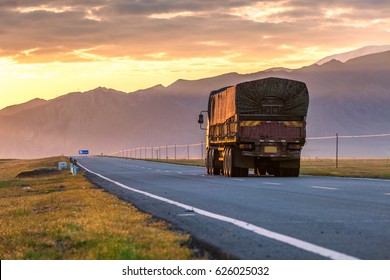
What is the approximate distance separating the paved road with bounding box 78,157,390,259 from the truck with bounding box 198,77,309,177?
33.3 ft

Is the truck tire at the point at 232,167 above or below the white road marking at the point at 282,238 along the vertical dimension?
above

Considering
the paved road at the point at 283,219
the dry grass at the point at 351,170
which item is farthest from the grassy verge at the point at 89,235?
the dry grass at the point at 351,170

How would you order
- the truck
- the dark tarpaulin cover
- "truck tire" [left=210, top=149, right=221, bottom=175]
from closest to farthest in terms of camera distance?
the truck
the dark tarpaulin cover
"truck tire" [left=210, top=149, right=221, bottom=175]

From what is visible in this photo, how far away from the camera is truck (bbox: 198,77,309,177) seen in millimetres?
32938

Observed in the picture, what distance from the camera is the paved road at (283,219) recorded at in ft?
32.5

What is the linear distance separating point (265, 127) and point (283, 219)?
1940 centimetres

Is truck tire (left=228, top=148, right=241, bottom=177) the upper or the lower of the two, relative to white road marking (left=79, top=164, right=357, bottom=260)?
upper

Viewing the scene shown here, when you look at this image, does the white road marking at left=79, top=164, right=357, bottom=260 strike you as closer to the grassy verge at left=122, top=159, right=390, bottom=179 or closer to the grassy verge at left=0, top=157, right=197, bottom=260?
the grassy verge at left=0, top=157, right=197, bottom=260

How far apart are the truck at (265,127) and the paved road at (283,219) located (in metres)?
10.2

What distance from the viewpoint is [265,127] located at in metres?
33.0

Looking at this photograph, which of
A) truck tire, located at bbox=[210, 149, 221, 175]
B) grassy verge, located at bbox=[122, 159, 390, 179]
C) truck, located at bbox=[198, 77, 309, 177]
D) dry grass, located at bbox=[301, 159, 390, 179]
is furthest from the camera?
truck tire, located at bbox=[210, 149, 221, 175]

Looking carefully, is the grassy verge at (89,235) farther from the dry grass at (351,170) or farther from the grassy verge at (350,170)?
the grassy verge at (350,170)

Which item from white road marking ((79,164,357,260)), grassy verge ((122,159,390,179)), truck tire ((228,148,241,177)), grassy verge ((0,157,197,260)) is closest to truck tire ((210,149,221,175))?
truck tire ((228,148,241,177))
